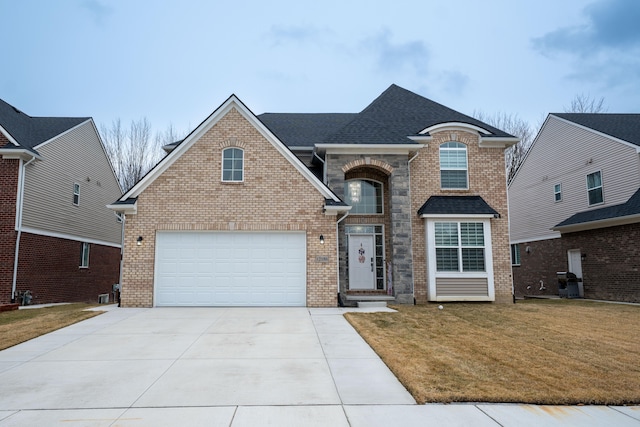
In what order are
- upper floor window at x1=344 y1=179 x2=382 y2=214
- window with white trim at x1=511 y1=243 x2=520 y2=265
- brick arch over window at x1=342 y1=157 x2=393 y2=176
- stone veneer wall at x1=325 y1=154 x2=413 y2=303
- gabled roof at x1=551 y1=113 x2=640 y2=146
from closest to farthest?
1. stone veneer wall at x1=325 y1=154 x2=413 y2=303
2. brick arch over window at x1=342 y1=157 x2=393 y2=176
3. upper floor window at x1=344 y1=179 x2=382 y2=214
4. gabled roof at x1=551 y1=113 x2=640 y2=146
5. window with white trim at x1=511 y1=243 x2=520 y2=265

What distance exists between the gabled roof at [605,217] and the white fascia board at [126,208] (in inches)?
651

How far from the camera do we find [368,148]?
47.6 feet

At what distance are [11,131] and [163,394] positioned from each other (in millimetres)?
14796

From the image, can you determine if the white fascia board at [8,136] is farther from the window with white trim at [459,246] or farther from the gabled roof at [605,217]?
the gabled roof at [605,217]

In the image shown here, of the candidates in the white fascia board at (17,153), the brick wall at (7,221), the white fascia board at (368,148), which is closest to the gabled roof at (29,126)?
the white fascia board at (17,153)

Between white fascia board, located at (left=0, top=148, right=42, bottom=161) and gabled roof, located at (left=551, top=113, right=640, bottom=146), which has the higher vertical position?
gabled roof, located at (left=551, top=113, right=640, bottom=146)

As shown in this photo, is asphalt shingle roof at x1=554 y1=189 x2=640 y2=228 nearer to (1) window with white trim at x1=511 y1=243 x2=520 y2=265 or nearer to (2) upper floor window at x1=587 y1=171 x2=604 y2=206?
(2) upper floor window at x1=587 y1=171 x2=604 y2=206

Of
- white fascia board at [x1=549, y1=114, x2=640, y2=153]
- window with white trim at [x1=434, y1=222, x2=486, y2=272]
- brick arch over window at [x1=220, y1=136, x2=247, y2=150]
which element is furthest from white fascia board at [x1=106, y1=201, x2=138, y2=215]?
white fascia board at [x1=549, y1=114, x2=640, y2=153]

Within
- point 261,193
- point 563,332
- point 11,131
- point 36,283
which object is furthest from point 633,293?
point 11,131

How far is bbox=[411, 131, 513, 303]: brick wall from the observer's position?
14.9 m

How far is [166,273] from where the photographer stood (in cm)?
1287

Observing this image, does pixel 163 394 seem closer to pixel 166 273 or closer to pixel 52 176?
pixel 166 273

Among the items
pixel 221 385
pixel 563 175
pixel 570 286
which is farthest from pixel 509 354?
pixel 563 175

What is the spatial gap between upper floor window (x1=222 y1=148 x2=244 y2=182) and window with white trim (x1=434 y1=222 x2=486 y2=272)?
6.83 meters
